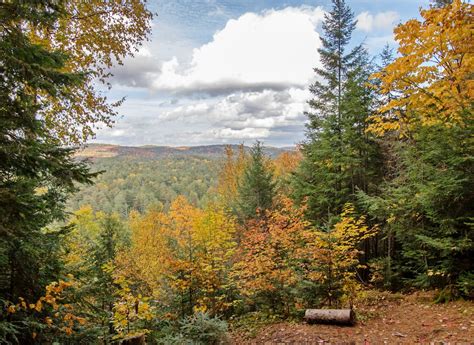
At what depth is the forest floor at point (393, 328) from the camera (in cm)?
654

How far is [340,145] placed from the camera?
49.1 ft

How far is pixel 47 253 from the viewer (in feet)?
19.1

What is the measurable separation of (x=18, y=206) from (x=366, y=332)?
7.68 metres

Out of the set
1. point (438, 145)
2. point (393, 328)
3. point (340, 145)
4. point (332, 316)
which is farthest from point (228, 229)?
point (438, 145)

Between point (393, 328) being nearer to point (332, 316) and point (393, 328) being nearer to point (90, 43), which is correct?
point (332, 316)

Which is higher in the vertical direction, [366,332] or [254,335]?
[366,332]

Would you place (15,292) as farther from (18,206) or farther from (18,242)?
(18,206)

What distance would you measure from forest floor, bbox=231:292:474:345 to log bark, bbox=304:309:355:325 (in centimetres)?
15

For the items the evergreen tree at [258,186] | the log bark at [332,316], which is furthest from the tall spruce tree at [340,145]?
the evergreen tree at [258,186]

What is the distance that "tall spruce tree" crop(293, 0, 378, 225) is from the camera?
14305 mm

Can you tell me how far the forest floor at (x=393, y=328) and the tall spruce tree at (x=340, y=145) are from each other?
421cm

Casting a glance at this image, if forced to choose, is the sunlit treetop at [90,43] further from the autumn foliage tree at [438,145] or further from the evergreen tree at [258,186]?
the evergreen tree at [258,186]

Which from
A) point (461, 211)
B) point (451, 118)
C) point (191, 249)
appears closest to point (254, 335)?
point (191, 249)

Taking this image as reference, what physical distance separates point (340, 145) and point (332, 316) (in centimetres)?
868
